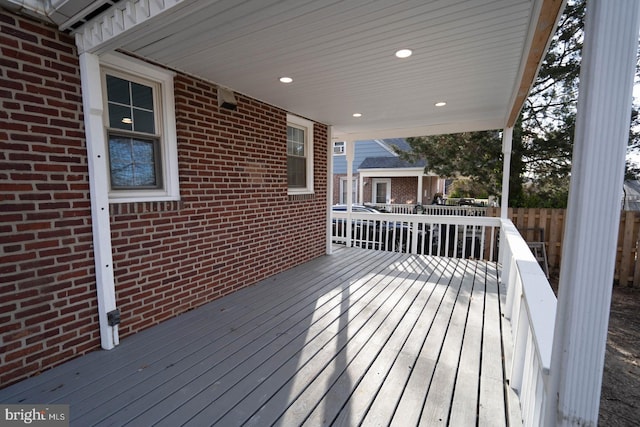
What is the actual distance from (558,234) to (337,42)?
6462 mm

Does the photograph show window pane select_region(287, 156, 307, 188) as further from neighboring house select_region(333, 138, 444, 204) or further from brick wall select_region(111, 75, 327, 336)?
neighboring house select_region(333, 138, 444, 204)

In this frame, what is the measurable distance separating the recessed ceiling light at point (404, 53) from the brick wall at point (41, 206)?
256 cm

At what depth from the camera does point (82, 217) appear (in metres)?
2.30

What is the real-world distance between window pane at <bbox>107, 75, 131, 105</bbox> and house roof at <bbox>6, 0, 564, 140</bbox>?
0.28m

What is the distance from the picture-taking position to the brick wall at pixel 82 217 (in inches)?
77.6

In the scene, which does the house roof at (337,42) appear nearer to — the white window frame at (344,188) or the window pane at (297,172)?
the window pane at (297,172)

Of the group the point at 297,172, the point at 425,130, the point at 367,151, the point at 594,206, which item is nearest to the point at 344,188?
the point at 367,151

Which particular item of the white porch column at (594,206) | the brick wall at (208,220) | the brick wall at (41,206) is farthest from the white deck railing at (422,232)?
the brick wall at (41,206)

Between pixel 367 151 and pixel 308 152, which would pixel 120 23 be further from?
pixel 367 151

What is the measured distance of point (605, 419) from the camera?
2.30m

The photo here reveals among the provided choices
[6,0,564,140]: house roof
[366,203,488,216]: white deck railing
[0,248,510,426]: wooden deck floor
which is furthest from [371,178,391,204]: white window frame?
[0,248,510,426]: wooden deck floor

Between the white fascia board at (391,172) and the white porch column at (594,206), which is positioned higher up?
the white fascia board at (391,172)

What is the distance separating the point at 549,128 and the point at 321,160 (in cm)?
561

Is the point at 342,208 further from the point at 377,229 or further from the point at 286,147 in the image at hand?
the point at 286,147
